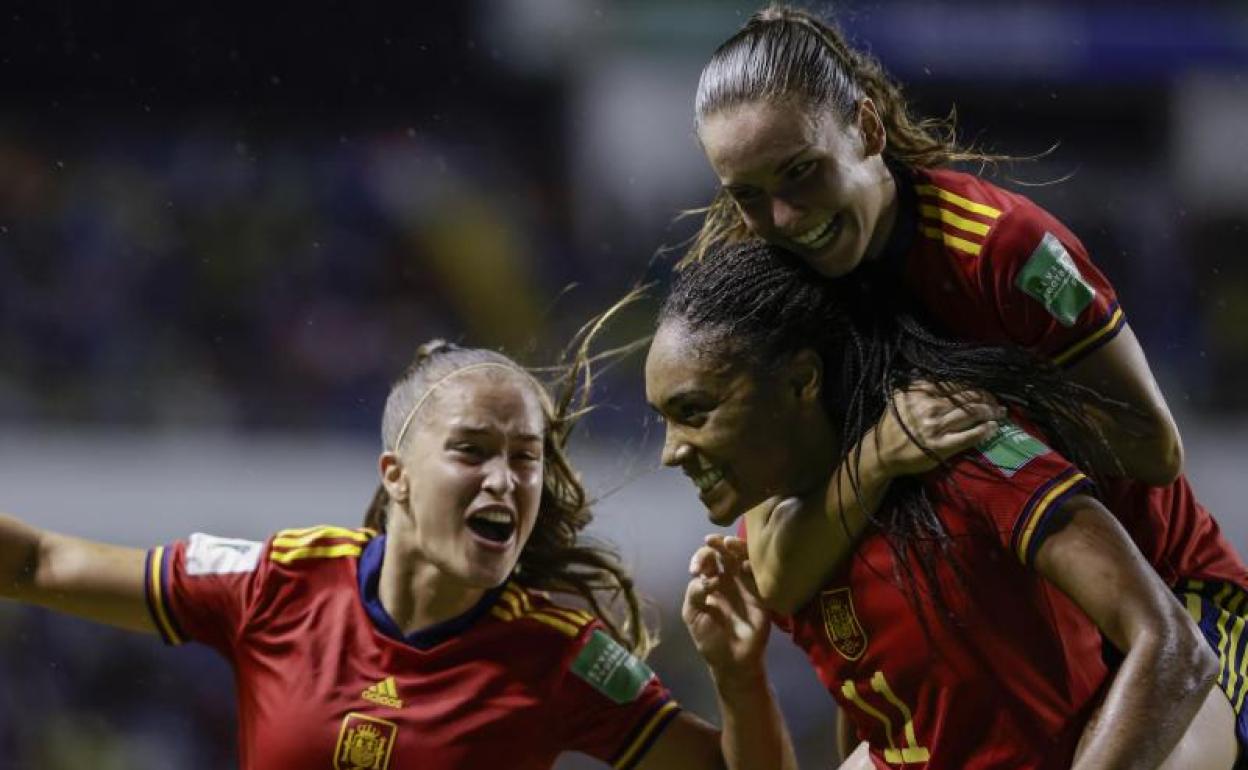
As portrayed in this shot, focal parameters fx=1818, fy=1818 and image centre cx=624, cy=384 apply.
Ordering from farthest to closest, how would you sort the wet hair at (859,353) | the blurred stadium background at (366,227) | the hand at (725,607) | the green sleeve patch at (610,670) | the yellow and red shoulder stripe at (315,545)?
the blurred stadium background at (366,227) < the yellow and red shoulder stripe at (315,545) < the green sleeve patch at (610,670) < the hand at (725,607) < the wet hair at (859,353)

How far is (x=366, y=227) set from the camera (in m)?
9.70

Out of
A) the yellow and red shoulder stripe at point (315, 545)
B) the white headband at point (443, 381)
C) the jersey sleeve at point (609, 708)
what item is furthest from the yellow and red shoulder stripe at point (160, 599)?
the jersey sleeve at point (609, 708)

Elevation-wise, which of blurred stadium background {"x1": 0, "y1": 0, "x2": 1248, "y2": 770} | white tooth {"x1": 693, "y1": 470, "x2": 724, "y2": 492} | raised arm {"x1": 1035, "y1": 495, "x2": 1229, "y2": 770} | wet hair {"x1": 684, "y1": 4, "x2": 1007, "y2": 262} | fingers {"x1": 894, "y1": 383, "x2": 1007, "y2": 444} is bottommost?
raised arm {"x1": 1035, "y1": 495, "x2": 1229, "y2": 770}

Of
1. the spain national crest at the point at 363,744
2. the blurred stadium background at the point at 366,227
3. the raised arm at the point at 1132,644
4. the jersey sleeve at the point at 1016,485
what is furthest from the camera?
the blurred stadium background at the point at 366,227

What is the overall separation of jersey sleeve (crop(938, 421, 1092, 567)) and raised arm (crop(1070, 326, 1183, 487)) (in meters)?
0.22

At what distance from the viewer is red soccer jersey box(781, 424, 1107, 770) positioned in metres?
2.43

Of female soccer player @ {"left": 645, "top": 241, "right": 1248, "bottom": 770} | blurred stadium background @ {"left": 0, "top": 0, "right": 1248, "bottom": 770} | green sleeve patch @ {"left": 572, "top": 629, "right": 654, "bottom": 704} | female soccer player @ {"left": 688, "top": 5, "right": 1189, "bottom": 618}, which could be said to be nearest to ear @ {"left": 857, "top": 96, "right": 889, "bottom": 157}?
female soccer player @ {"left": 688, "top": 5, "right": 1189, "bottom": 618}

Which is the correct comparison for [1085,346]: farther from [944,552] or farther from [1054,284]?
[944,552]

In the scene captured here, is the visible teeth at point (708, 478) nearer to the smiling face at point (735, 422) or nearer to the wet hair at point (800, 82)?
the smiling face at point (735, 422)

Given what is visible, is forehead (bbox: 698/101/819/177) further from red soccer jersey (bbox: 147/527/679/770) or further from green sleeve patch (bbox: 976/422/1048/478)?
red soccer jersey (bbox: 147/527/679/770)

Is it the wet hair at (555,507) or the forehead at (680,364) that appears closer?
the forehead at (680,364)

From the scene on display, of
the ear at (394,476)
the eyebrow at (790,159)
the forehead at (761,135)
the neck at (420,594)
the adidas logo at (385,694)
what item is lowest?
the adidas logo at (385,694)

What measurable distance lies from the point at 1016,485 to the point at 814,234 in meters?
0.48

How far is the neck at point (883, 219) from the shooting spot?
108 inches
